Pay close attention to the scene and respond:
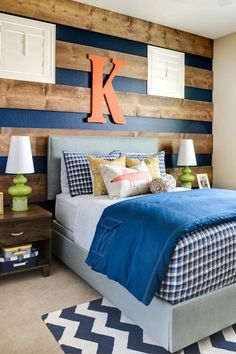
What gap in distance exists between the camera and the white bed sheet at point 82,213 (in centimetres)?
243

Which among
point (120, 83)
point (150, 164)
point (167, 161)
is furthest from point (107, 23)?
point (167, 161)

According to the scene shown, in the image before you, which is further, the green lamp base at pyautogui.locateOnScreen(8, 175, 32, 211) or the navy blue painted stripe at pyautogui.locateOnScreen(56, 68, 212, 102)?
the navy blue painted stripe at pyautogui.locateOnScreen(56, 68, 212, 102)

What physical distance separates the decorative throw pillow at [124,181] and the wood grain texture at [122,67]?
1246mm

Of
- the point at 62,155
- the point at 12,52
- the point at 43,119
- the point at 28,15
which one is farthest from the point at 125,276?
the point at 28,15

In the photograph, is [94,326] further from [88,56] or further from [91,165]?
[88,56]

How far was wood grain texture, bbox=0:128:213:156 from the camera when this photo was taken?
296 cm

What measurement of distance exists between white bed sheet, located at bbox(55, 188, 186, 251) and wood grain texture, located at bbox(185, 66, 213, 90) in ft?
7.54

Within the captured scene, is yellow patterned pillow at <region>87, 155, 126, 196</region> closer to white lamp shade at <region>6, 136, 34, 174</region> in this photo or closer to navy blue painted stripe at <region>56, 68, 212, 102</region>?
white lamp shade at <region>6, 136, 34, 174</region>

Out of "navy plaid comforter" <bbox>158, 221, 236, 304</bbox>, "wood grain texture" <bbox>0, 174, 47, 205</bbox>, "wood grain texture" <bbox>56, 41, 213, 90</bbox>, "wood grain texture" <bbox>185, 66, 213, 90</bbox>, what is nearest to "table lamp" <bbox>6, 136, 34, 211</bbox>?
"wood grain texture" <bbox>0, 174, 47, 205</bbox>

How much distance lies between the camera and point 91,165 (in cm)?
293

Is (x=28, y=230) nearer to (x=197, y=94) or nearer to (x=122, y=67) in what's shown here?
(x=122, y=67)

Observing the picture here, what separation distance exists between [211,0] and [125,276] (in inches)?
113

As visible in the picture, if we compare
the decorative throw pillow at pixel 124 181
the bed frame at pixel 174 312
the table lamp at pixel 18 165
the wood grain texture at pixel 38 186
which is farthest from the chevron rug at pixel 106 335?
the wood grain texture at pixel 38 186

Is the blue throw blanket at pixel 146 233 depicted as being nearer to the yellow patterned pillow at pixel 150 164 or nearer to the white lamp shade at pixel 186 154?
the yellow patterned pillow at pixel 150 164
